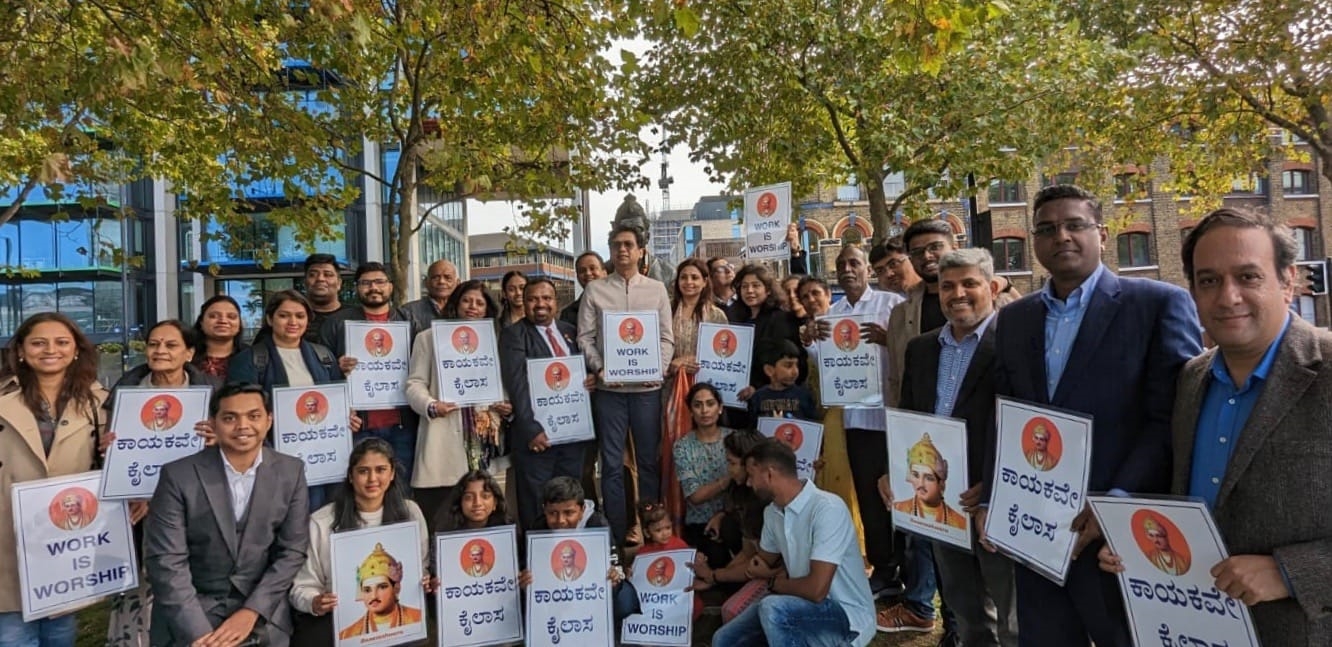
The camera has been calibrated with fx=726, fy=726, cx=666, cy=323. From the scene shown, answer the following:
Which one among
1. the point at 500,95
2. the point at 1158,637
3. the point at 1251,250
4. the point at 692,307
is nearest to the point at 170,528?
the point at 692,307

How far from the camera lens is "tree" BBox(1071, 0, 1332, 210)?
412 inches

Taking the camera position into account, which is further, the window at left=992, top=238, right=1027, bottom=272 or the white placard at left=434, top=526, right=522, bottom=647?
the window at left=992, top=238, right=1027, bottom=272

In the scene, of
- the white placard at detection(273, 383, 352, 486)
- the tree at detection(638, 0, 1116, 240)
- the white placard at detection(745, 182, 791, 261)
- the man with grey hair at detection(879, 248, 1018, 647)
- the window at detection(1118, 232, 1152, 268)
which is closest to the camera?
the man with grey hair at detection(879, 248, 1018, 647)

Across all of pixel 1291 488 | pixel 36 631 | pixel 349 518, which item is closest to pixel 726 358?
pixel 349 518

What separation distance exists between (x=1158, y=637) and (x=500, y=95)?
22.9ft

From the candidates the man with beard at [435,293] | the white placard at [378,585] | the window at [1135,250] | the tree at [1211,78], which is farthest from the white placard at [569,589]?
the window at [1135,250]

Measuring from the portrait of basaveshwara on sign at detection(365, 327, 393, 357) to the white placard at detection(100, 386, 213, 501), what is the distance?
113cm

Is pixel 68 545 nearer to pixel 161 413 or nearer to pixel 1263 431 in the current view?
pixel 161 413

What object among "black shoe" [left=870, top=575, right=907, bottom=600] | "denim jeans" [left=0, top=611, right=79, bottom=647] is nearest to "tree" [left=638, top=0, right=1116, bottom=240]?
"black shoe" [left=870, top=575, right=907, bottom=600]

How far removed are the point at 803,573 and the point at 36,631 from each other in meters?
4.09

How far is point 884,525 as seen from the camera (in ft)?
16.9

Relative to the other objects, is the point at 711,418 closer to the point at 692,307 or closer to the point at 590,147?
the point at 692,307

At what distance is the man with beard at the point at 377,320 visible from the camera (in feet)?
17.2

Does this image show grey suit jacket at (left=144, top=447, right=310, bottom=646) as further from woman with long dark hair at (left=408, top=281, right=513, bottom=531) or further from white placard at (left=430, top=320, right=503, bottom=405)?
white placard at (left=430, top=320, right=503, bottom=405)
